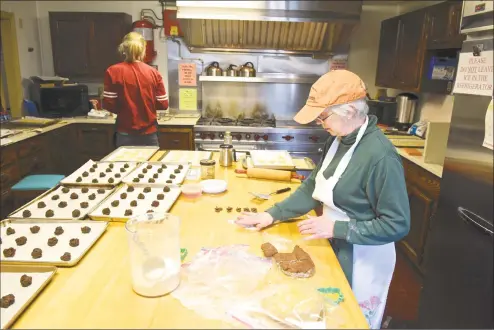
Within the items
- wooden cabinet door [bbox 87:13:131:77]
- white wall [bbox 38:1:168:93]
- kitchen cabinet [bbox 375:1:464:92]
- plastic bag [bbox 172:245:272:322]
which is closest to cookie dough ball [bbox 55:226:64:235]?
plastic bag [bbox 172:245:272:322]

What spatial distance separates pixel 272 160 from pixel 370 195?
1093 mm

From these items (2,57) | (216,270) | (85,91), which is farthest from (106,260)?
(2,57)

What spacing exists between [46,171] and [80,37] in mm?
1579

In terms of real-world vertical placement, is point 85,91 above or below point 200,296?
above

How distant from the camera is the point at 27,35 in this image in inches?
168

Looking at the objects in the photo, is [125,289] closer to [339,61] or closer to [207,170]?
[207,170]

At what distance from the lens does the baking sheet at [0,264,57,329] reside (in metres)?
0.97

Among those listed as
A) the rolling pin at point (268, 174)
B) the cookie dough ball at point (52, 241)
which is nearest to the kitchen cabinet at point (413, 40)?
the rolling pin at point (268, 174)

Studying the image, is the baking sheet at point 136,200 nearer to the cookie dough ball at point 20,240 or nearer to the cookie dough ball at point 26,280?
the cookie dough ball at point 20,240

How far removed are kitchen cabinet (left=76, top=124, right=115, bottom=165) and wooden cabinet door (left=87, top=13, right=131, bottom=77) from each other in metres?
0.68

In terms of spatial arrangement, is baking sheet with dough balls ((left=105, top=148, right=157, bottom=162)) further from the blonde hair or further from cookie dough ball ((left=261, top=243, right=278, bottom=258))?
cookie dough ball ((left=261, top=243, right=278, bottom=258))

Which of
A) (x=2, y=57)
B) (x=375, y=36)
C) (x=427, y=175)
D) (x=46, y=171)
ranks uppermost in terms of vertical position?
(x=375, y=36)

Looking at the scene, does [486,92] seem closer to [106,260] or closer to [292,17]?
[106,260]

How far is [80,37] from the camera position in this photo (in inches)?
165
